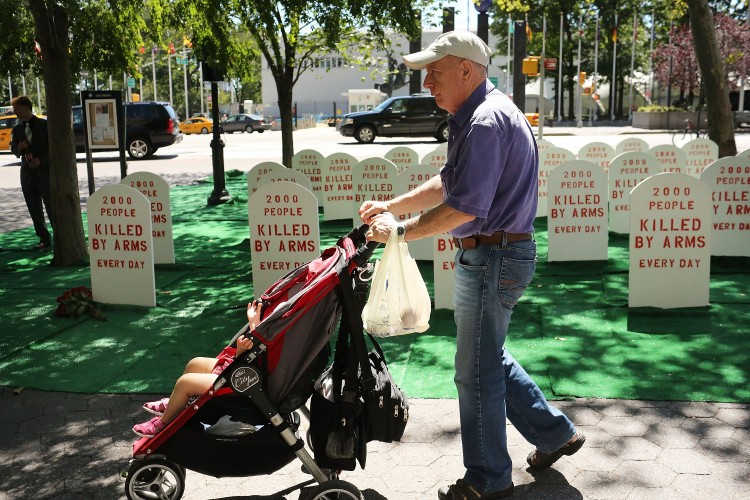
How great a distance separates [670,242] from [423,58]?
4089 mm

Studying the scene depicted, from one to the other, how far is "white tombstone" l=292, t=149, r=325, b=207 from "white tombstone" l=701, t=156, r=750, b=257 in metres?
6.73

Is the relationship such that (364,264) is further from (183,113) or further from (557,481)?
(183,113)

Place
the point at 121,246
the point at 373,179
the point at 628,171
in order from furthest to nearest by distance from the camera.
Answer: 1. the point at 373,179
2. the point at 628,171
3. the point at 121,246

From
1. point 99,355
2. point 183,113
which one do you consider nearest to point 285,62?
point 99,355

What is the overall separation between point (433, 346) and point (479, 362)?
262 cm

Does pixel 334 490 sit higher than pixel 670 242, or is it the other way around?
pixel 670 242

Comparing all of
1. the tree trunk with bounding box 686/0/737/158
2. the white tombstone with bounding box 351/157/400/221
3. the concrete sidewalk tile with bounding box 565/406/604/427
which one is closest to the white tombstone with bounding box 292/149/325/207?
the white tombstone with bounding box 351/157/400/221

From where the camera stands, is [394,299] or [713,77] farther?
[713,77]

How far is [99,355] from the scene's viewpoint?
624cm

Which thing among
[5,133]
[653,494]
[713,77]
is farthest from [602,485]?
[5,133]

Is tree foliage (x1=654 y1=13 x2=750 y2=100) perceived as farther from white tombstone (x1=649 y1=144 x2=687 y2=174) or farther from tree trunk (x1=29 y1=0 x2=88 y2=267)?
tree trunk (x1=29 y1=0 x2=88 y2=267)

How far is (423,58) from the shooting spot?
3.49m

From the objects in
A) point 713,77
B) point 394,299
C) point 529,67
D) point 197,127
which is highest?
point 529,67

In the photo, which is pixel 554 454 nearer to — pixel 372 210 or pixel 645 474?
pixel 645 474
